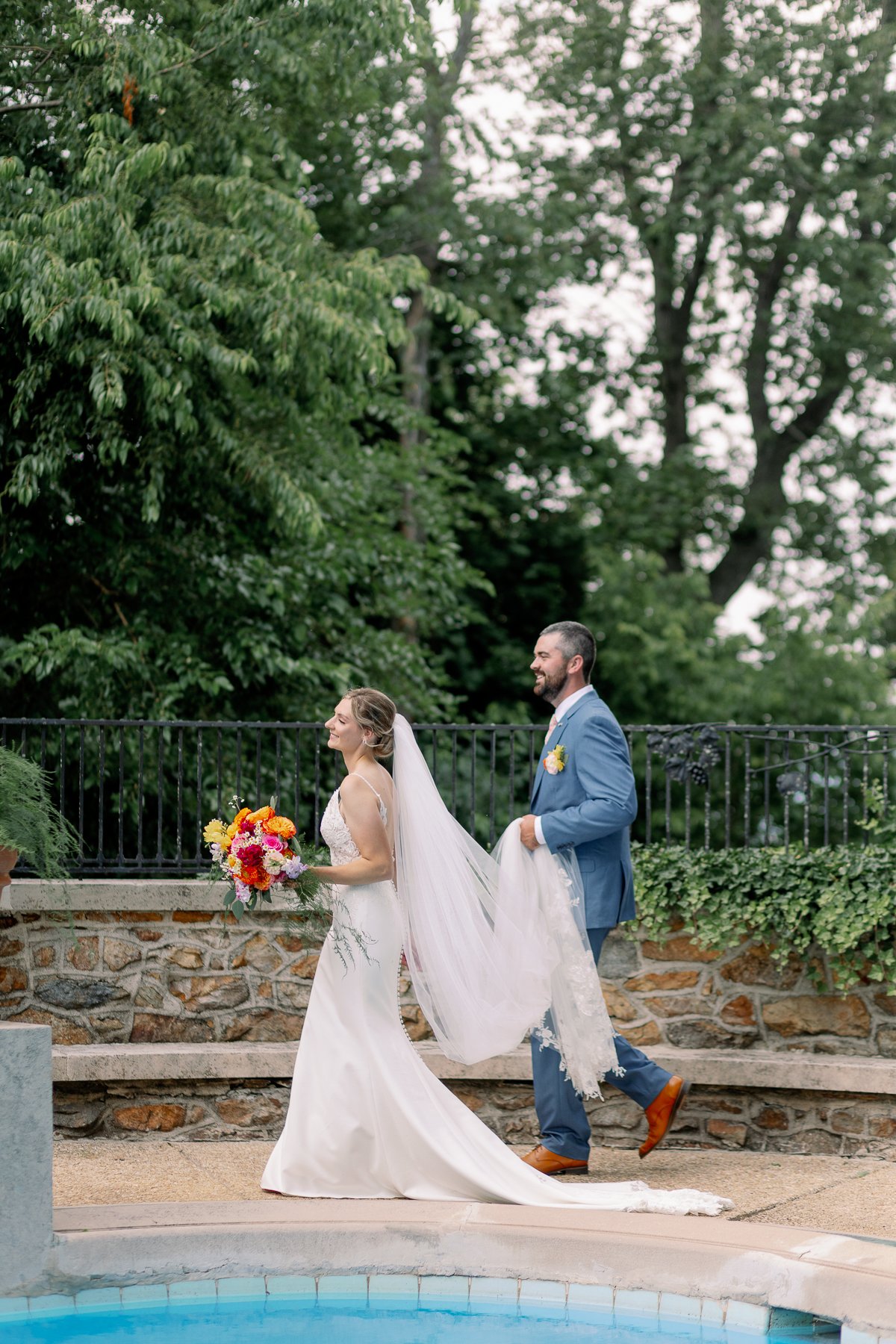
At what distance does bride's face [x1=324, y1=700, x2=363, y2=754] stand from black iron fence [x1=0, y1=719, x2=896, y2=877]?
0.85m

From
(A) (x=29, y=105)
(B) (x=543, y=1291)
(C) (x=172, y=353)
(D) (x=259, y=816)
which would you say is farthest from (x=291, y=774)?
(B) (x=543, y=1291)

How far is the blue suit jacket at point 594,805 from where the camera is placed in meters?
5.85

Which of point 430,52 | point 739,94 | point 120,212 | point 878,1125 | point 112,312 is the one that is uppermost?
point 739,94

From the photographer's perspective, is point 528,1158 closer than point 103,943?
Yes

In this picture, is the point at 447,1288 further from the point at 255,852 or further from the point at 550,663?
the point at 550,663

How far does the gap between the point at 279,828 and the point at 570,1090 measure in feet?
5.31

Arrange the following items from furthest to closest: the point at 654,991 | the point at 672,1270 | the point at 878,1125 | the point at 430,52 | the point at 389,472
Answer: the point at 389,472 → the point at 430,52 → the point at 654,991 → the point at 878,1125 → the point at 672,1270

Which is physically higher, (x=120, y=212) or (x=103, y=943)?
(x=120, y=212)

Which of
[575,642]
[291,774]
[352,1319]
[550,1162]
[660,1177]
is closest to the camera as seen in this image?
[352,1319]

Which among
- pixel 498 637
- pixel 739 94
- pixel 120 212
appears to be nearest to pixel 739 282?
pixel 739 94

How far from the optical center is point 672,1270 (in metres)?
4.57

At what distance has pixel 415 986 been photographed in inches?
226

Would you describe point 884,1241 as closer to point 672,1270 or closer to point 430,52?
A: point 672,1270

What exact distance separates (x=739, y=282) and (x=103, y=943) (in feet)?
49.4
